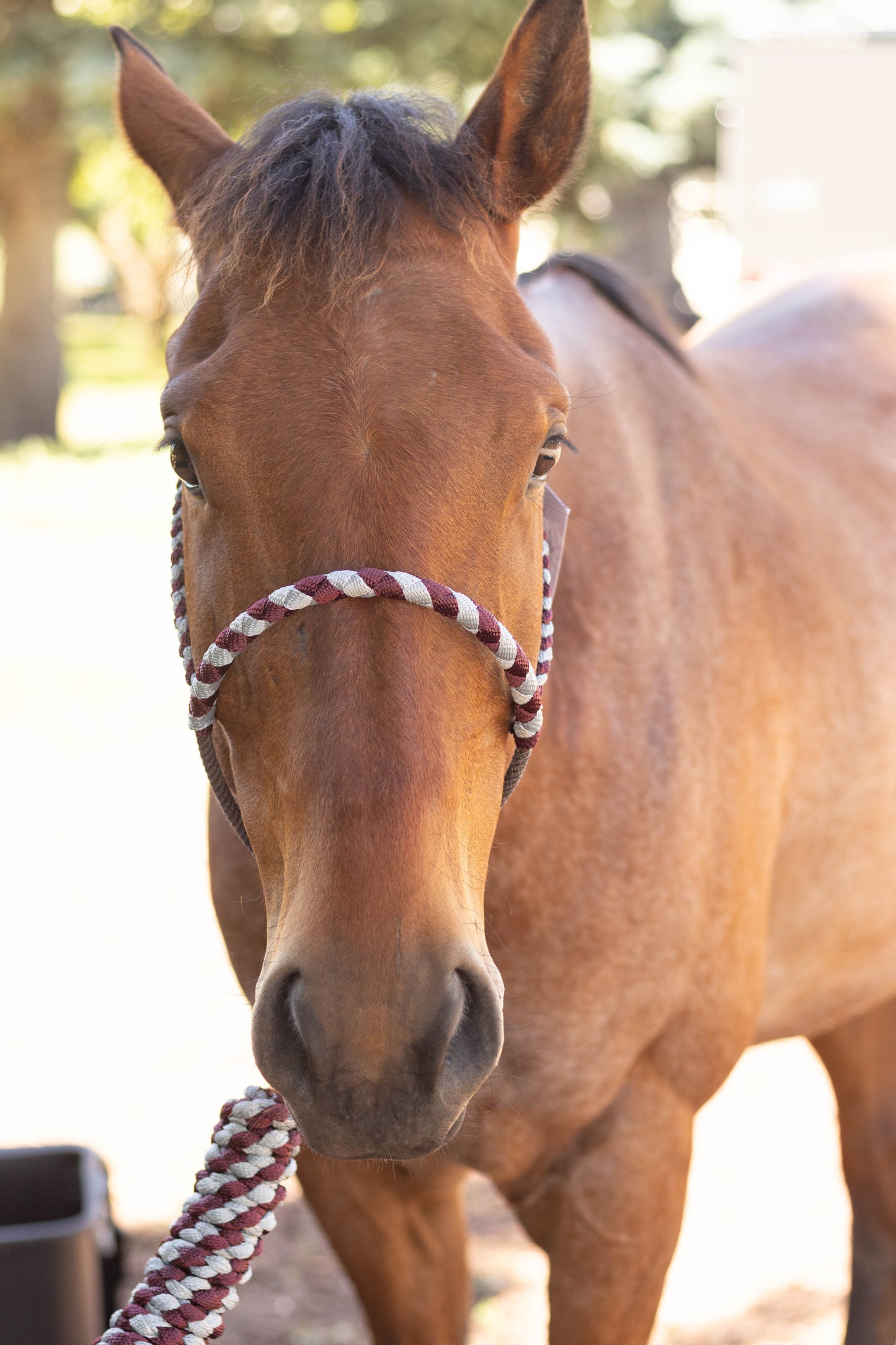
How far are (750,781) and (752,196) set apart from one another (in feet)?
22.5

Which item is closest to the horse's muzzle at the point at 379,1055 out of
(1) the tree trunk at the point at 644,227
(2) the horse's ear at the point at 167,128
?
(2) the horse's ear at the point at 167,128

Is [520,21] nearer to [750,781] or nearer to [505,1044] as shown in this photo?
[750,781]

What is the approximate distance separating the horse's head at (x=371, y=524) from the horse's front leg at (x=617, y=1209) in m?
0.76

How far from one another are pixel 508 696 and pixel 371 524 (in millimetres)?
273

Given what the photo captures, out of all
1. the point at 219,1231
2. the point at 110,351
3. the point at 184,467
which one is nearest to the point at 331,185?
the point at 184,467

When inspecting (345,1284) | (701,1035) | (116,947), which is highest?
(701,1035)

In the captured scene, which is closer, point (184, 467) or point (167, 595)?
point (184, 467)

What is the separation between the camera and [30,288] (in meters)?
17.3

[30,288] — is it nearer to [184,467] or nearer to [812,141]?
[812,141]

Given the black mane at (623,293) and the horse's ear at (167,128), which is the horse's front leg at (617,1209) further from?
the horse's ear at (167,128)

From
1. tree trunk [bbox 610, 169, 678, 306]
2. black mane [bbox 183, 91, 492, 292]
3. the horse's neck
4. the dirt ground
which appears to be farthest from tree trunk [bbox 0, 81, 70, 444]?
black mane [bbox 183, 91, 492, 292]

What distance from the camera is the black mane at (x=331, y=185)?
1.54 meters

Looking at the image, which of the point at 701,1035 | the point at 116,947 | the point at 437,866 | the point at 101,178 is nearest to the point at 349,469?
the point at 437,866

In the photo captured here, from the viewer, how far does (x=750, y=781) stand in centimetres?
214
